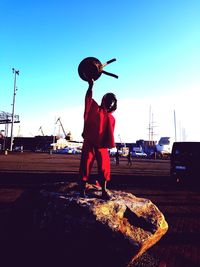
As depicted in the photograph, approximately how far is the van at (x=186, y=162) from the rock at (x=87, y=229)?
1084 centimetres

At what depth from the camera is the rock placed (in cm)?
342

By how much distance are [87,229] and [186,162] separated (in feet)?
39.4

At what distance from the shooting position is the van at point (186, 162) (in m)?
14.2

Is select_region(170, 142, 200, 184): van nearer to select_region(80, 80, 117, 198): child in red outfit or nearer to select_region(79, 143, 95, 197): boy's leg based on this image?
select_region(80, 80, 117, 198): child in red outfit

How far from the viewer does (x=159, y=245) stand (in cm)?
509

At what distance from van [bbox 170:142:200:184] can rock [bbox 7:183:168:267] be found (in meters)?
10.8

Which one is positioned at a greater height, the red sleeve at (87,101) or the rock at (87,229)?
the red sleeve at (87,101)

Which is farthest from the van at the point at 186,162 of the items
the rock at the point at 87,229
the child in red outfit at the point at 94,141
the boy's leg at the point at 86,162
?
the boy's leg at the point at 86,162

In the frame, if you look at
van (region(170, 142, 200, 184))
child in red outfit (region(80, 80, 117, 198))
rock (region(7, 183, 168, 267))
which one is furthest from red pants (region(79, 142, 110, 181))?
van (region(170, 142, 200, 184))

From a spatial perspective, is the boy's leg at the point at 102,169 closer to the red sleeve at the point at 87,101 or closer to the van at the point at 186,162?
the red sleeve at the point at 87,101

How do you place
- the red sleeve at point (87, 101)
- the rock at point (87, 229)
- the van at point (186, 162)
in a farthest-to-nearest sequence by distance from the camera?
the van at point (186, 162) → the red sleeve at point (87, 101) → the rock at point (87, 229)

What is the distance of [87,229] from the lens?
343 cm

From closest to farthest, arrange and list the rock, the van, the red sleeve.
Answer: the rock, the red sleeve, the van

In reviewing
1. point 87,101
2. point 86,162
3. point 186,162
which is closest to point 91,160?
point 86,162
